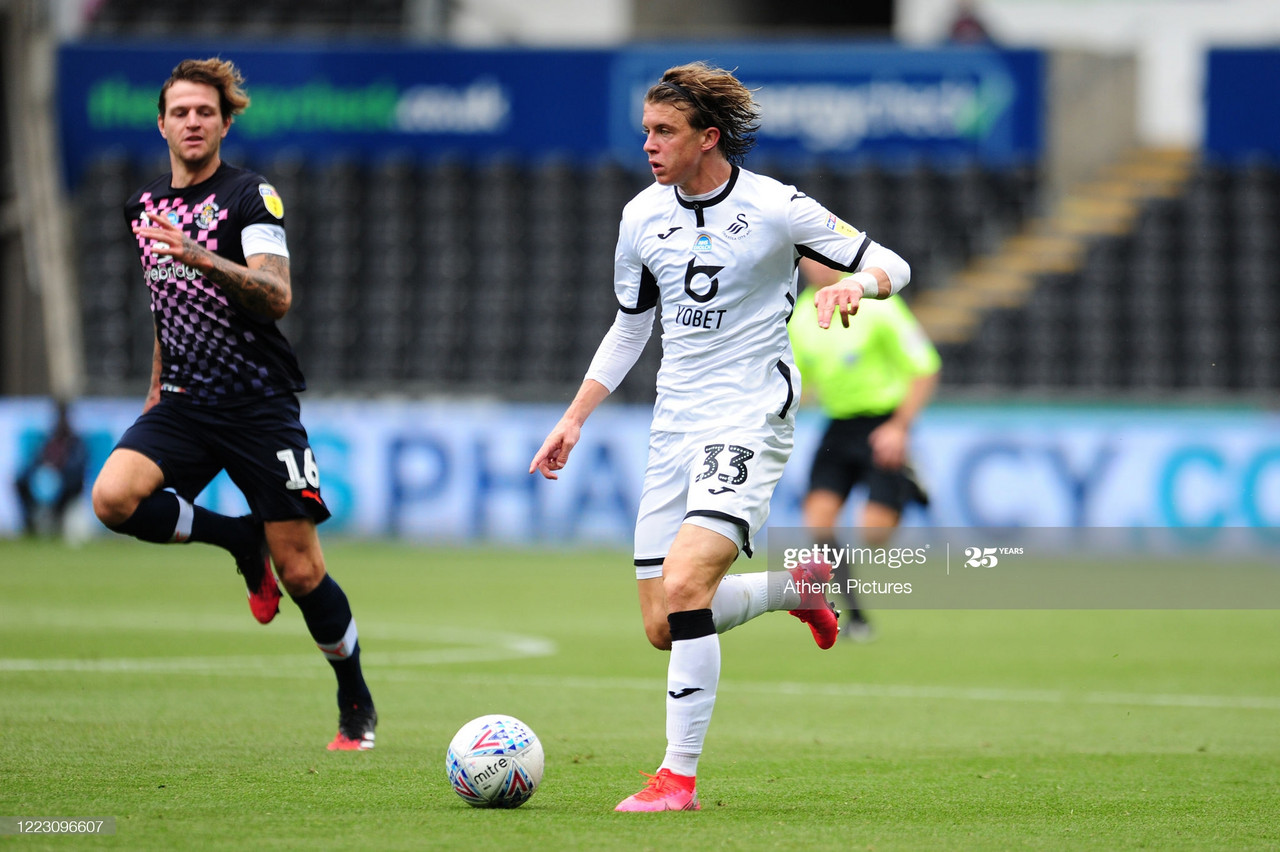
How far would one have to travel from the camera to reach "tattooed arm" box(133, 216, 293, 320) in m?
5.97

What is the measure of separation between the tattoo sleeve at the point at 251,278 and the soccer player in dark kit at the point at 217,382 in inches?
0.5

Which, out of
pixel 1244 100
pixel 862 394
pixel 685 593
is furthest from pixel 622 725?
pixel 1244 100

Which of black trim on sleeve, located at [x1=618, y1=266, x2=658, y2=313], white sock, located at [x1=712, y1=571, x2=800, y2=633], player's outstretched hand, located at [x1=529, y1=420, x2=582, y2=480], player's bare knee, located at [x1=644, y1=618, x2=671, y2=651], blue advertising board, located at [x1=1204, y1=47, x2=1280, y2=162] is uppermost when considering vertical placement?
blue advertising board, located at [x1=1204, y1=47, x2=1280, y2=162]

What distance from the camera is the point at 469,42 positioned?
24.8 meters

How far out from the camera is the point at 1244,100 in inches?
891

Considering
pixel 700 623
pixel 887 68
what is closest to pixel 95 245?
pixel 887 68

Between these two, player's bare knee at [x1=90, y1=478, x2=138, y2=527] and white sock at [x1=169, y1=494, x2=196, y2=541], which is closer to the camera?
player's bare knee at [x1=90, y1=478, x2=138, y2=527]

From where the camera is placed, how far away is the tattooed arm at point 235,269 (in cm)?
597

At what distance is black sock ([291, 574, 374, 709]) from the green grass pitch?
25 centimetres

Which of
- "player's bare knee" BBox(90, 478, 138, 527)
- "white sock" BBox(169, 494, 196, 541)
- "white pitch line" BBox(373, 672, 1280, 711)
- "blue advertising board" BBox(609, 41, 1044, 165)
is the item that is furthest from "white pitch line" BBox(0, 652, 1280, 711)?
"blue advertising board" BBox(609, 41, 1044, 165)

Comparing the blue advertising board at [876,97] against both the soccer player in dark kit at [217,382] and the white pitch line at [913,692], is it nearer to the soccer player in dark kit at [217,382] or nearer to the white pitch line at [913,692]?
the white pitch line at [913,692]

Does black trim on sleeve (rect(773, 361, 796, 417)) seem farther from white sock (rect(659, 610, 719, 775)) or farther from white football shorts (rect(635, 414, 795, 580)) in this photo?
white sock (rect(659, 610, 719, 775))

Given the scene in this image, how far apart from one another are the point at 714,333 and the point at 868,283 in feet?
1.80

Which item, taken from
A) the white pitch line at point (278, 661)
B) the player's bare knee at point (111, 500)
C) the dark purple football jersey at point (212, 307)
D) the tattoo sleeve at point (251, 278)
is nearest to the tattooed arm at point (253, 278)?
the tattoo sleeve at point (251, 278)
